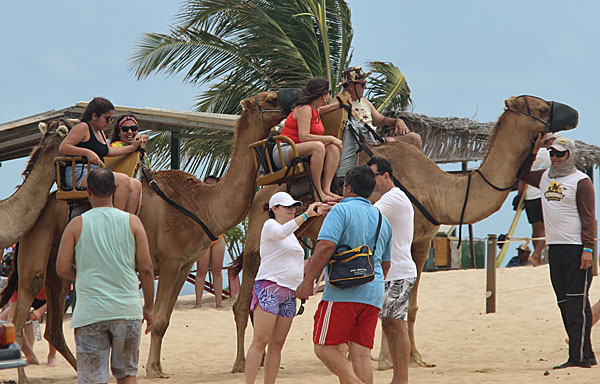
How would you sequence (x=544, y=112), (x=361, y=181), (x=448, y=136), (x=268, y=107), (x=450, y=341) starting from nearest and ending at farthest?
(x=361, y=181) → (x=544, y=112) → (x=268, y=107) → (x=450, y=341) → (x=448, y=136)

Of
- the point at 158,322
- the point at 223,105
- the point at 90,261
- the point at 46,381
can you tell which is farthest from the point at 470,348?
the point at 223,105

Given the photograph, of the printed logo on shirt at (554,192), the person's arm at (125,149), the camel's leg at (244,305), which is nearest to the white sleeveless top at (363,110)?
the camel's leg at (244,305)

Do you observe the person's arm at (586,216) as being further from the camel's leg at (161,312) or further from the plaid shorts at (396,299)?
the camel's leg at (161,312)

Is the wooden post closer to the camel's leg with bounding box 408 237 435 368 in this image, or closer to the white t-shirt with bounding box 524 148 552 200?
the white t-shirt with bounding box 524 148 552 200

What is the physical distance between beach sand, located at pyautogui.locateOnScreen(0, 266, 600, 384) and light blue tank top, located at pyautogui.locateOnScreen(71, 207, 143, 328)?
3.63m

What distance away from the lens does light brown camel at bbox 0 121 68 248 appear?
7898 millimetres

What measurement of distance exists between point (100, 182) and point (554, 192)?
529 cm

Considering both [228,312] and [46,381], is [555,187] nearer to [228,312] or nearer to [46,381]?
[46,381]

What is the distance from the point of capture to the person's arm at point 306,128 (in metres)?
7.97

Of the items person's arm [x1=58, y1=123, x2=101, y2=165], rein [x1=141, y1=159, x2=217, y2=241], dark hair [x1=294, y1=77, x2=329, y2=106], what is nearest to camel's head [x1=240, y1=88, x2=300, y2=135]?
dark hair [x1=294, y1=77, x2=329, y2=106]

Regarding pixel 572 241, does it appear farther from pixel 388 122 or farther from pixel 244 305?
pixel 244 305

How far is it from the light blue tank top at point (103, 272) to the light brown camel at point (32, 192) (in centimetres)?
322

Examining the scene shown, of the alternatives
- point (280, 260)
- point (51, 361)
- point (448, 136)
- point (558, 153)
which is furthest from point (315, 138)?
point (448, 136)

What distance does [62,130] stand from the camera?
813 cm
